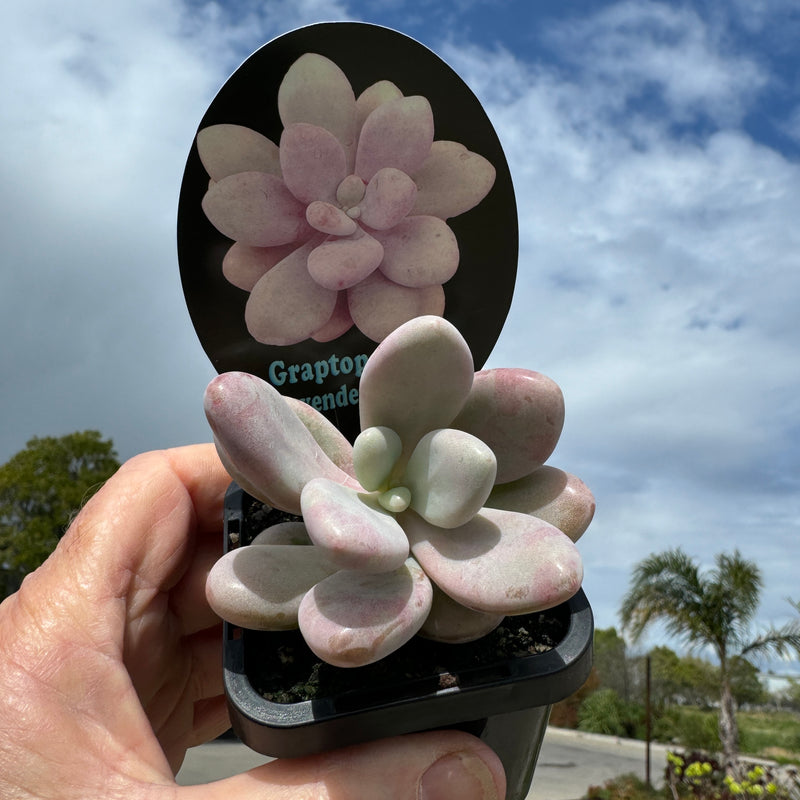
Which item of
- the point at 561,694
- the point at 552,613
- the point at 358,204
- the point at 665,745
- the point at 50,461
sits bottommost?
the point at 561,694

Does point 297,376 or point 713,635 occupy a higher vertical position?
point 713,635

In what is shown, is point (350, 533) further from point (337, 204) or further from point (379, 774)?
point (337, 204)

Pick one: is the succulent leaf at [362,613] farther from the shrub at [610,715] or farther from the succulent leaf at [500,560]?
the shrub at [610,715]

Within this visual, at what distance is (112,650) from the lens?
3.34ft

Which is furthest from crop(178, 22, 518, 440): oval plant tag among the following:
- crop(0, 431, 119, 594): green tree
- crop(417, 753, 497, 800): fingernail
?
crop(0, 431, 119, 594): green tree

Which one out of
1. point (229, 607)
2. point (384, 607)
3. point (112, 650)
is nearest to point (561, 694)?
point (384, 607)

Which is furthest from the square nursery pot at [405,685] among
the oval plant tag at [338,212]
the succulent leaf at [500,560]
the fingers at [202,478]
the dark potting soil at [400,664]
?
the oval plant tag at [338,212]

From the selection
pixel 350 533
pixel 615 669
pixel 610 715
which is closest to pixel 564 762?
pixel 610 715

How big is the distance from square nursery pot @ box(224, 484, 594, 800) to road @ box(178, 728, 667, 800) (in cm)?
673

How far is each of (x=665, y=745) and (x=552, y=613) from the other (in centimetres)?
Result: 1382

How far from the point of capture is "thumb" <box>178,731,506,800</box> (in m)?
0.84

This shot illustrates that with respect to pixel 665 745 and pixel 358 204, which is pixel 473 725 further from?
pixel 665 745

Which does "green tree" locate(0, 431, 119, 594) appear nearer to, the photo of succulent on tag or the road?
the road

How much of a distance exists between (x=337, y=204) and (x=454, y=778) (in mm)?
847
